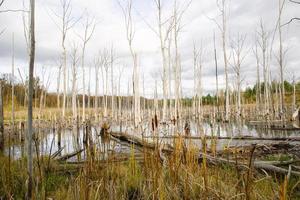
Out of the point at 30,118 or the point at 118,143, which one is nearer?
the point at 30,118

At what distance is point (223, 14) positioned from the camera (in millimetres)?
22484

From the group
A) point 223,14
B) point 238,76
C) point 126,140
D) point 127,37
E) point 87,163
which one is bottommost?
point 126,140

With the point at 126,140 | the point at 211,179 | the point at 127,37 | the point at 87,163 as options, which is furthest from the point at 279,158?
the point at 127,37

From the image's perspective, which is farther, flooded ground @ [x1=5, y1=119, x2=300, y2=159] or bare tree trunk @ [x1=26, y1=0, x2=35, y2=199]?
flooded ground @ [x1=5, y1=119, x2=300, y2=159]

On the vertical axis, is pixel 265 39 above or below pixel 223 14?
below

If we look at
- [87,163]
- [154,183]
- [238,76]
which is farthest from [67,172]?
[238,76]

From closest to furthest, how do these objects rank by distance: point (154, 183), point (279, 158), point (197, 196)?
1. point (154, 183)
2. point (197, 196)
3. point (279, 158)

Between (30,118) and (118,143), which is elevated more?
(30,118)

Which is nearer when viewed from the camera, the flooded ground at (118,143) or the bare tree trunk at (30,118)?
the bare tree trunk at (30,118)

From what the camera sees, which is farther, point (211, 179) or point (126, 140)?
point (126, 140)

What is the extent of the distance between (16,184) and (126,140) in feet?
22.2

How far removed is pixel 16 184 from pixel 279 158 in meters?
5.33

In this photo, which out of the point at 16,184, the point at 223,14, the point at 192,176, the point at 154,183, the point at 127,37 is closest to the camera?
the point at 154,183

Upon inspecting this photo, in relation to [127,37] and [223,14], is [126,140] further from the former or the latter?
[223,14]
